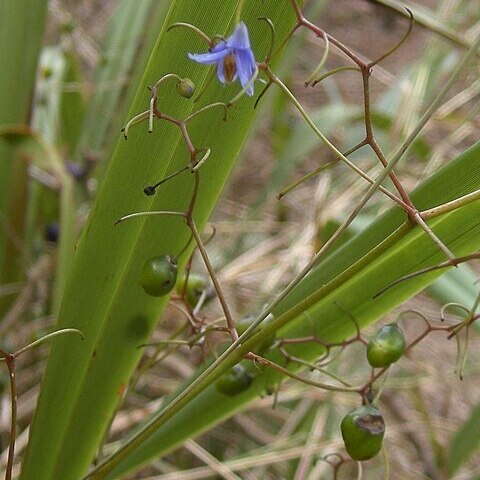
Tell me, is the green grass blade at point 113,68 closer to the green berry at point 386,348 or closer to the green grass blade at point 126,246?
the green grass blade at point 126,246

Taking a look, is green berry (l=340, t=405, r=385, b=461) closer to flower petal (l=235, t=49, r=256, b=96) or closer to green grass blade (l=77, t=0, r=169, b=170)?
flower petal (l=235, t=49, r=256, b=96)

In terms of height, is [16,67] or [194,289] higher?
[16,67]

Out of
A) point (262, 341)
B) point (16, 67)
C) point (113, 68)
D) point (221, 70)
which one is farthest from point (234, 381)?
point (113, 68)

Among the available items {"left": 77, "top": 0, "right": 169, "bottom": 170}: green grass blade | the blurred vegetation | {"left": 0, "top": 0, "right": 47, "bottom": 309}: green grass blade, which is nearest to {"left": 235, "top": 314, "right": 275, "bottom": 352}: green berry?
the blurred vegetation

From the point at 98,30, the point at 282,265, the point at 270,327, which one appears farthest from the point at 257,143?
the point at 270,327

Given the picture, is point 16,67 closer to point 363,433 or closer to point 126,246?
point 126,246

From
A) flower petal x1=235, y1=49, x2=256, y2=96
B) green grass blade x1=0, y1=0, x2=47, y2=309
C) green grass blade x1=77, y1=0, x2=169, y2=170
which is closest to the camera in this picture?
flower petal x1=235, y1=49, x2=256, y2=96
